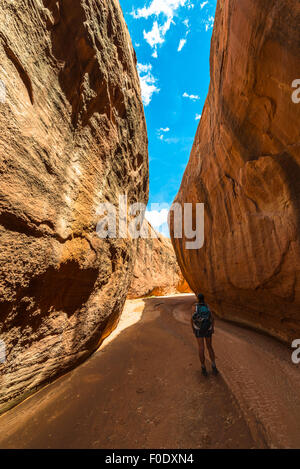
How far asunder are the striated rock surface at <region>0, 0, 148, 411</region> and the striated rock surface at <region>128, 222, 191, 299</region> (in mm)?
17118

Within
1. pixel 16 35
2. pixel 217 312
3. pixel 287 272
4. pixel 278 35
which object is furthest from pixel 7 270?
pixel 217 312

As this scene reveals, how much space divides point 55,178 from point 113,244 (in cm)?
258

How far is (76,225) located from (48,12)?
4.47 meters

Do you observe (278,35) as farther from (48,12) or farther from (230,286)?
(230,286)

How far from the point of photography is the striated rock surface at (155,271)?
2294 cm

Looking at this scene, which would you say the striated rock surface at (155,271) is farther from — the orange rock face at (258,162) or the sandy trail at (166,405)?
the sandy trail at (166,405)

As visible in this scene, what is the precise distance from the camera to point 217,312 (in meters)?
9.66

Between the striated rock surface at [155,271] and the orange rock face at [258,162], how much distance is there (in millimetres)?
15485

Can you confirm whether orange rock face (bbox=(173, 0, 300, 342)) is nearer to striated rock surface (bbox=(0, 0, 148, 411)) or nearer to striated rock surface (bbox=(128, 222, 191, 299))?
striated rock surface (bbox=(0, 0, 148, 411))

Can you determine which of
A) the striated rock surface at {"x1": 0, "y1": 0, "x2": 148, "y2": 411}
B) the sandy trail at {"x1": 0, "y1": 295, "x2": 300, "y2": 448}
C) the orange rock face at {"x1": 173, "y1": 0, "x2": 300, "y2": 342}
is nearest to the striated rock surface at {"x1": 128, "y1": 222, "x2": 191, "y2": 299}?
the orange rock face at {"x1": 173, "y1": 0, "x2": 300, "y2": 342}

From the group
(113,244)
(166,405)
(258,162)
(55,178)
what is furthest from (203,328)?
(258,162)

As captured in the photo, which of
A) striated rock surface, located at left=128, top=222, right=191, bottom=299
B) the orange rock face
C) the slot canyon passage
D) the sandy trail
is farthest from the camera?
striated rock surface, located at left=128, top=222, right=191, bottom=299

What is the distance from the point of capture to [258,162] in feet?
18.3

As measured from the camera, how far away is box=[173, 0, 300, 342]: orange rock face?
4.30 metres
